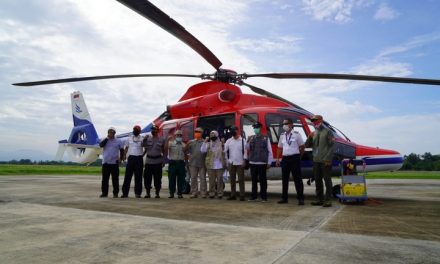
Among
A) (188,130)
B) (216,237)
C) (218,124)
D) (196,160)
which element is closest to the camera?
(216,237)

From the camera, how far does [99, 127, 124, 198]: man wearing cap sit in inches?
333

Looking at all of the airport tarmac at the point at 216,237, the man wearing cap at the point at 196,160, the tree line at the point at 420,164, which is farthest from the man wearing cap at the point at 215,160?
the tree line at the point at 420,164

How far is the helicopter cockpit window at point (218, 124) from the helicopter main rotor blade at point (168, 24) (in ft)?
5.54

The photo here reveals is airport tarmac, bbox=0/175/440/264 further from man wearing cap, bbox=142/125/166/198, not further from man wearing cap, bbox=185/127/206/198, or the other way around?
man wearing cap, bbox=185/127/206/198

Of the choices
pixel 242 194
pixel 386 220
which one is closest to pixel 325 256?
pixel 386 220

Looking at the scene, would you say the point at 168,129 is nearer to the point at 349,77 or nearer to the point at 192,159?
the point at 192,159

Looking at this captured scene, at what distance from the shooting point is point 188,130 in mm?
10219

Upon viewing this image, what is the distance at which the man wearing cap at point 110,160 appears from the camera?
8.46 metres

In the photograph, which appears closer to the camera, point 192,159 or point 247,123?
point 192,159

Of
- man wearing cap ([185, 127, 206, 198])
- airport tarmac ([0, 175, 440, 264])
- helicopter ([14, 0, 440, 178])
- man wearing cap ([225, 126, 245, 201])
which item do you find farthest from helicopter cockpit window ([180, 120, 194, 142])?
airport tarmac ([0, 175, 440, 264])

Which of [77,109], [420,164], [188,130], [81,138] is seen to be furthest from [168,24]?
[420,164]

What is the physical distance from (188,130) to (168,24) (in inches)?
178

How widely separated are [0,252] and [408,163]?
213 ft

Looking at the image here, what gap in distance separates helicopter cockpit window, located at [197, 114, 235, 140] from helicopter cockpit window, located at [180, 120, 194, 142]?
0.27m
